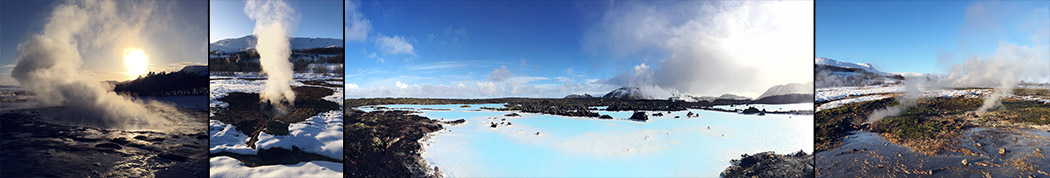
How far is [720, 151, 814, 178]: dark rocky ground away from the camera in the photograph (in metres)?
3.60

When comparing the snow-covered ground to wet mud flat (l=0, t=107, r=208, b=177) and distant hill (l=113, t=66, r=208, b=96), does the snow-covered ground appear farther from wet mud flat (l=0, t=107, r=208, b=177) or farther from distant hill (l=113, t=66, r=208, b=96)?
wet mud flat (l=0, t=107, r=208, b=177)

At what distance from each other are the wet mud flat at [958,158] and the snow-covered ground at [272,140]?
578 centimetres

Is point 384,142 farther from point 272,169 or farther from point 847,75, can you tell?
point 847,75

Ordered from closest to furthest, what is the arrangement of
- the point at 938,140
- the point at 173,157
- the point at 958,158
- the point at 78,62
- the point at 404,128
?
the point at 958,158 < the point at 938,140 < the point at 78,62 < the point at 173,157 < the point at 404,128

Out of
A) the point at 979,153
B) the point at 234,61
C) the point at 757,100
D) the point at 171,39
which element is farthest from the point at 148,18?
the point at 979,153

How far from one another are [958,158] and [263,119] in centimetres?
772

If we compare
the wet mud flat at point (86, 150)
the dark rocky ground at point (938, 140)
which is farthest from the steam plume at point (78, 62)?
the dark rocky ground at point (938, 140)

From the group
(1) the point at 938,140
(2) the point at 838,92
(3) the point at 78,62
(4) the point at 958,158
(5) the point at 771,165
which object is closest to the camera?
(4) the point at 958,158

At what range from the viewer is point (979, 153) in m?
3.43

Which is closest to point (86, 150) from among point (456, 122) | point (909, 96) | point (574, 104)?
point (456, 122)

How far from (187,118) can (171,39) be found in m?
0.98

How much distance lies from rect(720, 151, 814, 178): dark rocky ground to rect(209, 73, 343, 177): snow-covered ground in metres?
4.58

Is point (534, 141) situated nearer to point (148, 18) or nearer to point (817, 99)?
point (817, 99)

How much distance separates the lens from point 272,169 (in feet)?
13.5
